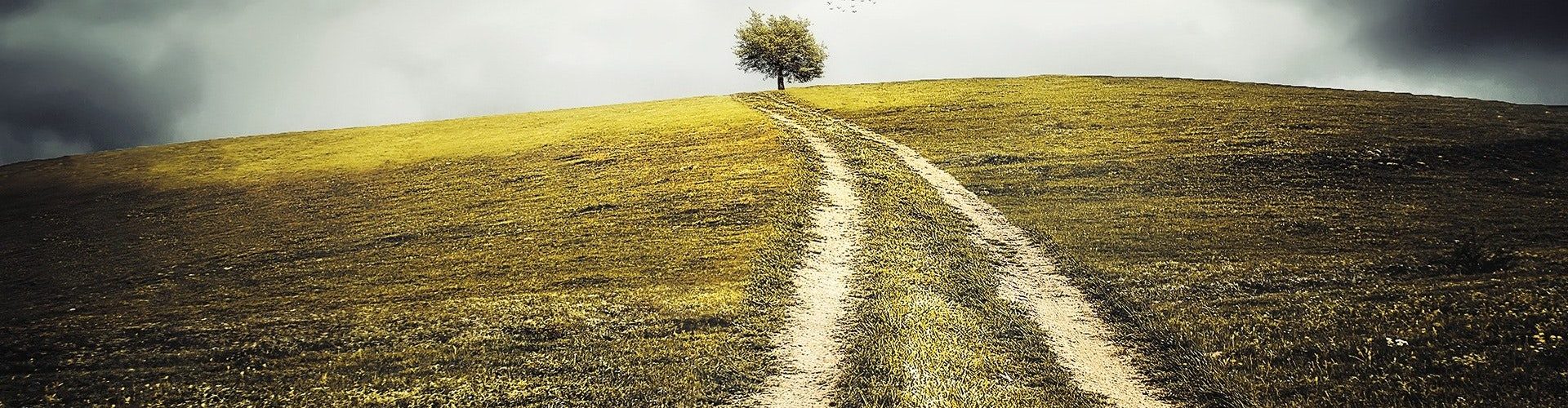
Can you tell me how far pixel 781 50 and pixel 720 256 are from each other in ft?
143

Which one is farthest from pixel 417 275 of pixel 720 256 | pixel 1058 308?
pixel 1058 308

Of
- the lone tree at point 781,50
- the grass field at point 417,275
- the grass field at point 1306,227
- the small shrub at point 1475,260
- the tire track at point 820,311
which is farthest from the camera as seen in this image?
the lone tree at point 781,50

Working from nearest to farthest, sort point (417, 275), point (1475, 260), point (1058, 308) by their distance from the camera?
point (1058, 308)
point (1475, 260)
point (417, 275)

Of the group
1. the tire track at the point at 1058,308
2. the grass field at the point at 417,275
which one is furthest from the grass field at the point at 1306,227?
the grass field at the point at 417,275

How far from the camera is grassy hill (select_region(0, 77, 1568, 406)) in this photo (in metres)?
14.9

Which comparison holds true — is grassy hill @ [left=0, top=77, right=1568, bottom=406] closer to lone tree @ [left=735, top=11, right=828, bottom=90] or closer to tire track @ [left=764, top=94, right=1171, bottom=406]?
tire track @ [left=764, top=94, right=1171, bottom=406]

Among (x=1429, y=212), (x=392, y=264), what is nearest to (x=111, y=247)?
(x=392, y=264)

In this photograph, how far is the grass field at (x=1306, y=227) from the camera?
13.7 metres

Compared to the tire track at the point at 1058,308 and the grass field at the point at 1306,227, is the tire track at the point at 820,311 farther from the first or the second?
the grass field at the point at 1306,227

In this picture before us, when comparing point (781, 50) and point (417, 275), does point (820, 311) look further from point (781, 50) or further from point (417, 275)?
point (781, 50)

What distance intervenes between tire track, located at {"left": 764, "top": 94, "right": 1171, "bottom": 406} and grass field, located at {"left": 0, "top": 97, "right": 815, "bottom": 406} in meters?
6.27

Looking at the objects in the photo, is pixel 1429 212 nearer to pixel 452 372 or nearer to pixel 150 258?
pixel 452 372

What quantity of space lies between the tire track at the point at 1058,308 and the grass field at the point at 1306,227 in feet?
2.18

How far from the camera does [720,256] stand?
2228 centimetres
